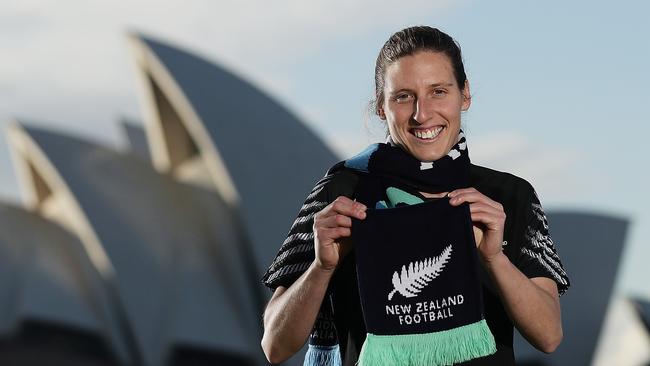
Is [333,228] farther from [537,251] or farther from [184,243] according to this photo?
[184,243]

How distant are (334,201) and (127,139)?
69.9ft

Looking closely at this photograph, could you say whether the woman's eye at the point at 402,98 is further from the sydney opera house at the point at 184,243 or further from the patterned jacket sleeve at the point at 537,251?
the sydney opera house at the point at 184,243

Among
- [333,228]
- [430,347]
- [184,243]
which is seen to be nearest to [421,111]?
[333,228]

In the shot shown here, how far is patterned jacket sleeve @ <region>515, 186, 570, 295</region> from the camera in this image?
2.04 meters

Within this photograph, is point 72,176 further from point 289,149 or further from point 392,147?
point 392,147

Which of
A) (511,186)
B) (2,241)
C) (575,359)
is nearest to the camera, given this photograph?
(511,186)

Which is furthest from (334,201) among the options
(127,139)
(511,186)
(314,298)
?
(127,139)

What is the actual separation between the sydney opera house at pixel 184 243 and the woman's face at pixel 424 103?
14071 mm

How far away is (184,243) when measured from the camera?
18.0 meters

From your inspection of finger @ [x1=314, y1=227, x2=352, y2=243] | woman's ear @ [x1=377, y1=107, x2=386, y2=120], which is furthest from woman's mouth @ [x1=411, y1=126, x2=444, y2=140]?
finger @ [x1=314, y1=227, x2=352, y2=243]

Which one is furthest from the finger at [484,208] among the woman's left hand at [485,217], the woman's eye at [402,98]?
the woman's eye at [402,98]

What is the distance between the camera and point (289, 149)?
17547 millimetres

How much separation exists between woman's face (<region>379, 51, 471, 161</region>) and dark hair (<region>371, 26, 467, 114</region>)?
0.4 inches

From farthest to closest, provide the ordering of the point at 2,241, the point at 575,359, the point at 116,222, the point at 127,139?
the point at 127,139
the point at 2,241
the point at 116,222
the point at 575,359
